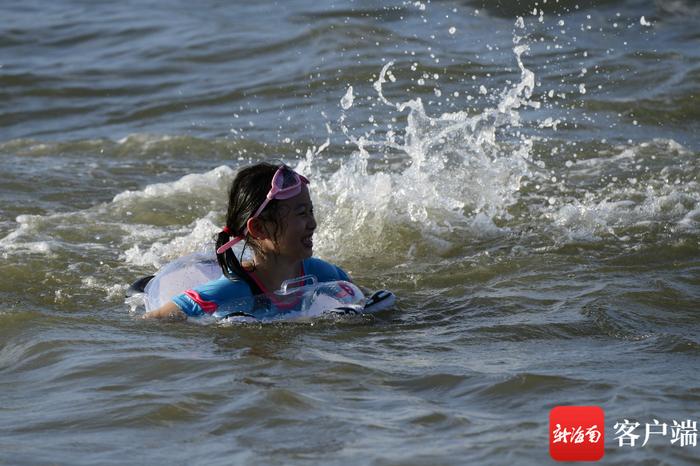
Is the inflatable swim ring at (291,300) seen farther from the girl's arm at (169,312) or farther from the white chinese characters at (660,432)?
the white chinese characters at (660,432)

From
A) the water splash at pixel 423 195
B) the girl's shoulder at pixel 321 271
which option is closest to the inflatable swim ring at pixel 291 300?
the girl's shoulder at pixel 321 271

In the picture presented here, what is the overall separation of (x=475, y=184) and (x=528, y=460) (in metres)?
4.63

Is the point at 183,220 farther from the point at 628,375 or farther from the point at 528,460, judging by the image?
the point at 528,460

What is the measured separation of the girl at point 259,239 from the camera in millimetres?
5617

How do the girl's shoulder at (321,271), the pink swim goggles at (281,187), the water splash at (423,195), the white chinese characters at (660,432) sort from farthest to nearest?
the water splash at (423,195) < the girl's shoulder at (321,271) < the pink swim goggles at (281,187) < the white chinese characters at (660,432)

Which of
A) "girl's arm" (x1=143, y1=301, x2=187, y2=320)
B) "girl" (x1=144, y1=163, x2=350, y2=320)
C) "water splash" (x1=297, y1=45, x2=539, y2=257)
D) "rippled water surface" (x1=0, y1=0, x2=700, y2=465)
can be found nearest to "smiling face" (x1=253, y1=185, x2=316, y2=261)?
"girl" (x1=144, y1=163, x2=350, y2=320)

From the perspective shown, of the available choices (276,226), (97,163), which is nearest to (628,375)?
(276,226)

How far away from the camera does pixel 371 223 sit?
7.66 m

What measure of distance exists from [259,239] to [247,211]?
14cm

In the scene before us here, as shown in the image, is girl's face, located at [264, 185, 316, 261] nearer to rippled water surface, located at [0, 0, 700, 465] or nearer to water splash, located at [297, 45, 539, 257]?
rippled water surface, located at [0, 0, 700, 465]

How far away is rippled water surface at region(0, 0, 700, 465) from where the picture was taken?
4258mm

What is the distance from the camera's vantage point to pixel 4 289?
654 centimetres

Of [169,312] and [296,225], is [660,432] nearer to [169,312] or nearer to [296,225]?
[296,225]

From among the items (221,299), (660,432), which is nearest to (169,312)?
(221,299)
